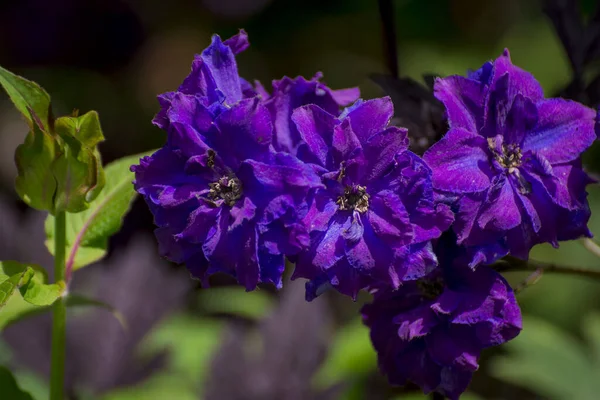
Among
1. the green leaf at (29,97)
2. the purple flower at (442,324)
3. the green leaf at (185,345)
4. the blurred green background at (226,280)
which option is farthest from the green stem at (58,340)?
the green leaf at (185,345)

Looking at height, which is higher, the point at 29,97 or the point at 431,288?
the point at 29,97

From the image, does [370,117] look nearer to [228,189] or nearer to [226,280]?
[228,189]

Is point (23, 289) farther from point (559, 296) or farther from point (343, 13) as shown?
point (343, 13)

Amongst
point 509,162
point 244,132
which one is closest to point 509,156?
point 509,162

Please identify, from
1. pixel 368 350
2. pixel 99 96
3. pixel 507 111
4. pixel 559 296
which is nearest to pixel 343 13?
pixel 99 96

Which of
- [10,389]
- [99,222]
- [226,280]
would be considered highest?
[99,222]

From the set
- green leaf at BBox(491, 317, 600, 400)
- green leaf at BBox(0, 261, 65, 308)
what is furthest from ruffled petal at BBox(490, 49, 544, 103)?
green leaf at BBox(491, 317, 600, 400)
